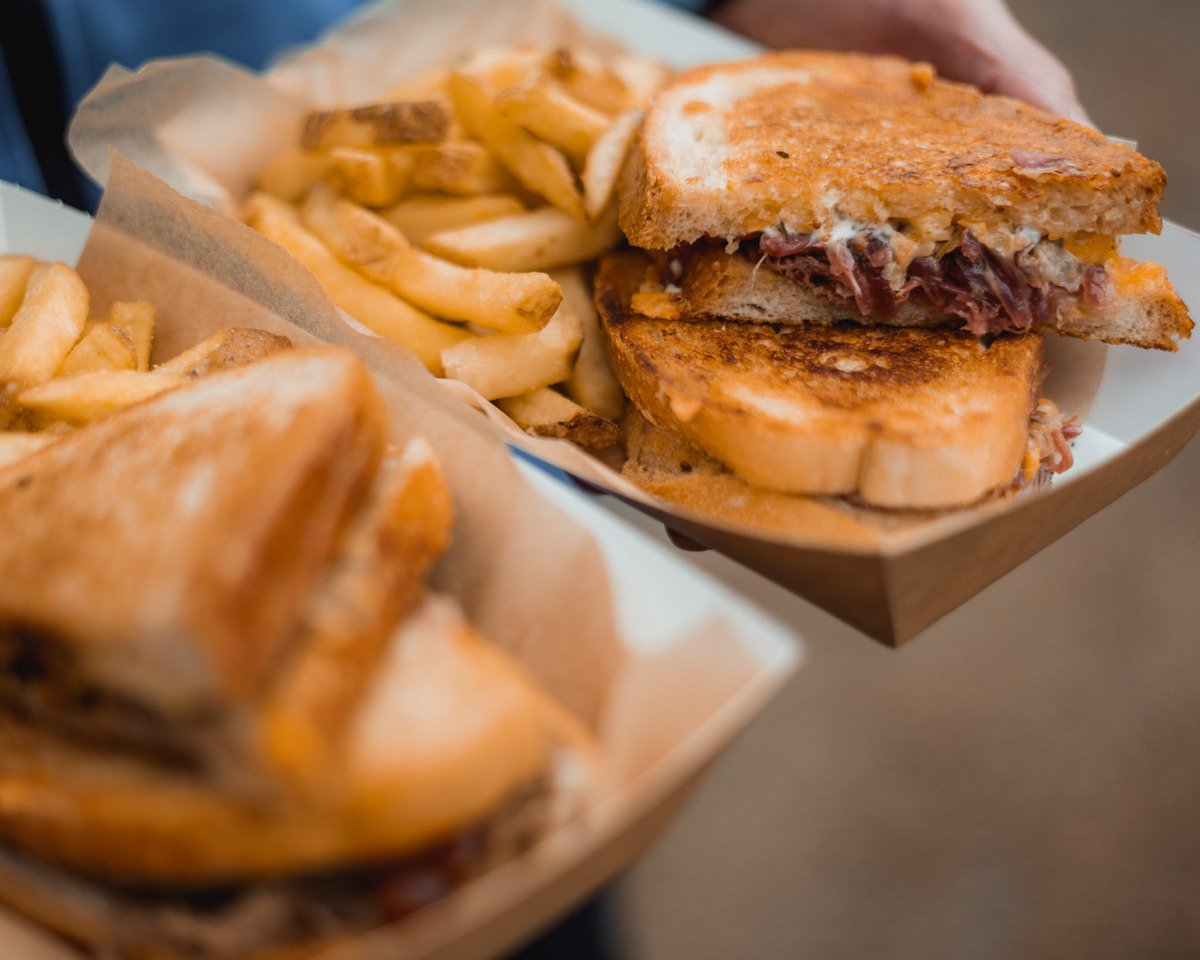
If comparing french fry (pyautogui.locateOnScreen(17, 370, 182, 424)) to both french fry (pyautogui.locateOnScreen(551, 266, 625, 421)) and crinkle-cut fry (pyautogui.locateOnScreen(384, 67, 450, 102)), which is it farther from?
crinkle-cut fry (pyautogui.locateOnScreen(384, 67, 450, 102))

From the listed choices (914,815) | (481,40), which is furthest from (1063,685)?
(481,40)

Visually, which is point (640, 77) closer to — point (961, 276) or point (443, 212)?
point (443, 212)

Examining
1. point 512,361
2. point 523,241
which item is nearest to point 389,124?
point 523,241

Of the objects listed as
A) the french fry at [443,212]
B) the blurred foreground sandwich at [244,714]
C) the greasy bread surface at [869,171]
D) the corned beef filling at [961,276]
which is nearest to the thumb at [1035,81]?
the greasy bread surface at [869,171]

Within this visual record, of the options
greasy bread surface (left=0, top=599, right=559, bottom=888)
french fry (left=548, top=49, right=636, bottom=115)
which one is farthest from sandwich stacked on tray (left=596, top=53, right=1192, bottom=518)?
greasy bread surface (left=0, top=599, right=559, bottom=888)

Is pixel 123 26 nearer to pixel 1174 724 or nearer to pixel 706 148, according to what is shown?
pixel 706 148

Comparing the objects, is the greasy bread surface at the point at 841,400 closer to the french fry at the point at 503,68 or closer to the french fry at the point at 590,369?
the french fry at the point at 590,369

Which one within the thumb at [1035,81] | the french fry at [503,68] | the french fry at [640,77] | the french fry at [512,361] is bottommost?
the french fry at [512,361]
